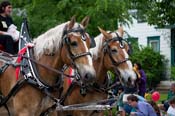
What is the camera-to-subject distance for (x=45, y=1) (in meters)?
18.3

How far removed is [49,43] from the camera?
26.3 feet

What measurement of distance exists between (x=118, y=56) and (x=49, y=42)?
2.05 meters

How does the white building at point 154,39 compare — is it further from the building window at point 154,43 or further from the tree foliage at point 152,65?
the tree foliage at point 152,65

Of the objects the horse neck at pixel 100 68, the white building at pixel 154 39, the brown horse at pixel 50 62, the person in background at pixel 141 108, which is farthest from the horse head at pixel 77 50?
the white building at pixel 154 39

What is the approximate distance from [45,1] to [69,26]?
1050cm

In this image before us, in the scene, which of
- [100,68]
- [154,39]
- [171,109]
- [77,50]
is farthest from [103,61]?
[154,39]

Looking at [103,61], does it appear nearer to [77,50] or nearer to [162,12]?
[77,50]

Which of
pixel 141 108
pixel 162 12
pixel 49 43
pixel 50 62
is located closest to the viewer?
pixel 49 43

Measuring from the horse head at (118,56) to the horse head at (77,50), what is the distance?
157cm

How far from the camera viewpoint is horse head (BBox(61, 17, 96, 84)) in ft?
24.8

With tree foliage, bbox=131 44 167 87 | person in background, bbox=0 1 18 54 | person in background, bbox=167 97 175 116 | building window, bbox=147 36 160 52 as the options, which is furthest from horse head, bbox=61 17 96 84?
building window, bbox=147 36 160 52

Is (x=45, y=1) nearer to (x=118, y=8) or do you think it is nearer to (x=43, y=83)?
(x=118, y=8)

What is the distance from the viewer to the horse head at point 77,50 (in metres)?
7.55

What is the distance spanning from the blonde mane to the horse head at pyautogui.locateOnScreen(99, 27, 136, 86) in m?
1.75
